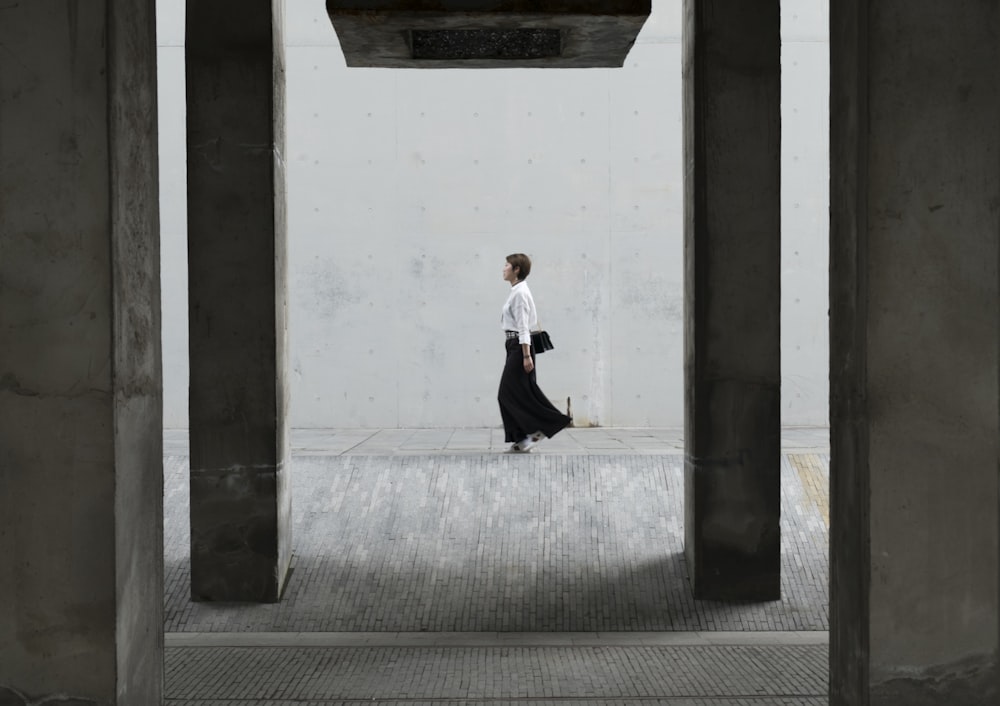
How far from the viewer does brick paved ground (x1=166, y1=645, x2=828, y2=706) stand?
15.9ft

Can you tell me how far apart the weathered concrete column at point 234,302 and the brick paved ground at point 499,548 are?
398 millimetres

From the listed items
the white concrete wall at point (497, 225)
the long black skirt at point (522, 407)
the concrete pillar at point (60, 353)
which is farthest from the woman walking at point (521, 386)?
the concrete pillar at point (60, 353)

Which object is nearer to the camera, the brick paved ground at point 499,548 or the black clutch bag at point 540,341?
the brick paved ground at point 499,548

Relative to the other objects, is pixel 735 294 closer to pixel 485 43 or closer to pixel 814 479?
pixel 814 479

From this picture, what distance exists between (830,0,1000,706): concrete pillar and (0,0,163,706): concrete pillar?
107 inches

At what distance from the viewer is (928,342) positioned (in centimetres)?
365

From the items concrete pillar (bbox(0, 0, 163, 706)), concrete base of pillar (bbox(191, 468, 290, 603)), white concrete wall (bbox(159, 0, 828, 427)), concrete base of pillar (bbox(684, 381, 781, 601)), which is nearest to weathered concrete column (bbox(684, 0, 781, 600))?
concrete base of pillar (bbox(684, 381, 781, 601))

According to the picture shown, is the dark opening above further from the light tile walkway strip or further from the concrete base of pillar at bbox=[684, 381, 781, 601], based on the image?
the light tile walkway strip

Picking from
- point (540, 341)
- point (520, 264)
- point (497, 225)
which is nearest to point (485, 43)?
point (520, 264)

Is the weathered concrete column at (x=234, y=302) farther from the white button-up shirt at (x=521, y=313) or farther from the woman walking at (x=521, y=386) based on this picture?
the white button-up shirt at (x=521, y=313)

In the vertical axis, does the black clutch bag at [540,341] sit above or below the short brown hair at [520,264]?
below

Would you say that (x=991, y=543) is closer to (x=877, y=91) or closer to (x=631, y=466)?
(x=877, y=91)

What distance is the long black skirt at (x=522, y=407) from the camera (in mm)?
8883

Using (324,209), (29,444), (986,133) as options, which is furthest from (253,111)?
(324,209)
